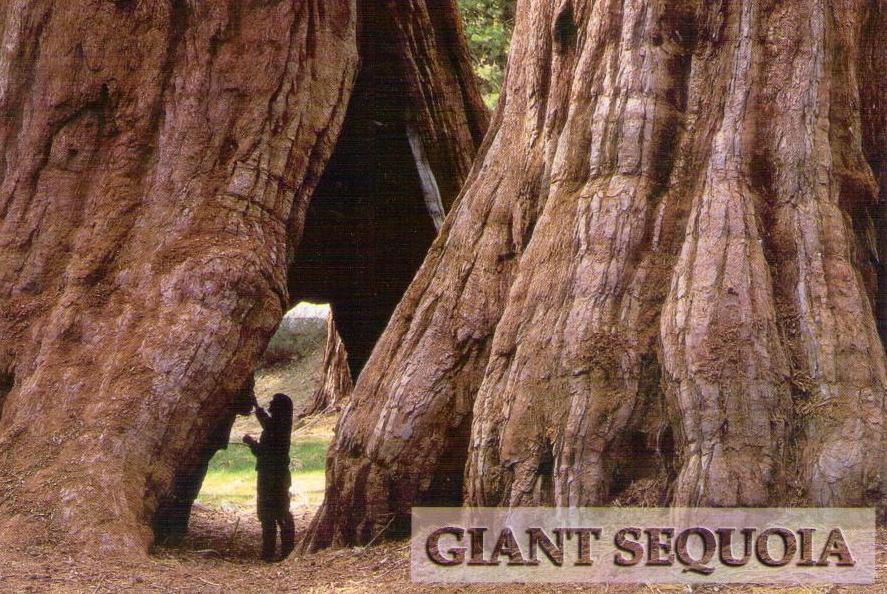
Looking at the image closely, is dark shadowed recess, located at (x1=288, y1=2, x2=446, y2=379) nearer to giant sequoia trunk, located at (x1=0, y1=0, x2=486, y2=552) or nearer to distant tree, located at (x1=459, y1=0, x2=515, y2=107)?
giant sequoia trunk, located at (x1=0, y1=0, x2=486, y2=552)

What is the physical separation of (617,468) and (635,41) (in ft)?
6.77

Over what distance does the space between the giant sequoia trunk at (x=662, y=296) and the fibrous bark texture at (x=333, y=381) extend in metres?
11.3

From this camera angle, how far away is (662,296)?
5156 millimetres

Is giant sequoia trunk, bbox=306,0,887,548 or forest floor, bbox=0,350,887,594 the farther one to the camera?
giant sequoia trunk, bbox=306,0,887,548

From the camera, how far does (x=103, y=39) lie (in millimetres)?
7059

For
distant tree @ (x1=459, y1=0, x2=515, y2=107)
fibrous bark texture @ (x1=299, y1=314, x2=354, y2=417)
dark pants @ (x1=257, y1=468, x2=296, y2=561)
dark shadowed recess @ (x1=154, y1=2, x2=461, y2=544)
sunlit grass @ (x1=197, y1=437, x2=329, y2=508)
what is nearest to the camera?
dark pants @ (x1=257, y1=468, x2=296, y2=561)

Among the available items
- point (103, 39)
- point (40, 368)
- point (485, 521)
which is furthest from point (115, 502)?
point (103, 39)

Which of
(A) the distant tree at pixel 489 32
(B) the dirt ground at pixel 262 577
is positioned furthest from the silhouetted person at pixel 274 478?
(A) the distant tree at pixel 489 32

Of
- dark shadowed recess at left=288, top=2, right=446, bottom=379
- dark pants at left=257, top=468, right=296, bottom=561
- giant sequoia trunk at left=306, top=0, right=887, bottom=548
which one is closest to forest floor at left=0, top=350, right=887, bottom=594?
dark pants at left=257, top=468, right=296, bottom=561

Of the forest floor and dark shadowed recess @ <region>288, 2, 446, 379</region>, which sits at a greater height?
dark shadowed recess @ <region>288, 2, 446, 379</region>

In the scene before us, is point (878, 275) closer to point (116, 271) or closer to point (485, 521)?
point (485, 521)

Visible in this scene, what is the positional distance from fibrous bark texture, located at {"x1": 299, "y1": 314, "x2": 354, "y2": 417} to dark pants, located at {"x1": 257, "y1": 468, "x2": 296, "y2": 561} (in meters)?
9.44

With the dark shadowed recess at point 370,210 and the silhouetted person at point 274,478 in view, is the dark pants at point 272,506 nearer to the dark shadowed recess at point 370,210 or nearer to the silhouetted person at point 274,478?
the silhouetted person at point 274,478

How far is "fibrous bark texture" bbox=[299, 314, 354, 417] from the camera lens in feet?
57.4
